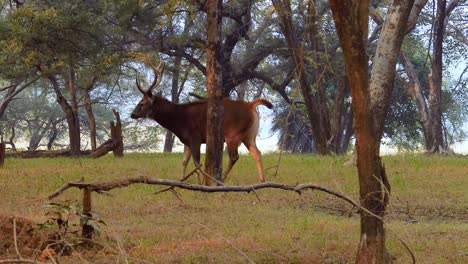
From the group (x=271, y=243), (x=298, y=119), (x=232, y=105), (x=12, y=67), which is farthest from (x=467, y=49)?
(x=271, y=243)

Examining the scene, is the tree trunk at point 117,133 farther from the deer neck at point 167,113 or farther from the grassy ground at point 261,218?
the deer neck at point 167,113

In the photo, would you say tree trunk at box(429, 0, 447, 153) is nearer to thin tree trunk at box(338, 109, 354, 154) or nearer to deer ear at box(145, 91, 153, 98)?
thin tree trunk at box(338, 109, 354, 154)

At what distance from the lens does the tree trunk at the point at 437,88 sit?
73.8 feet

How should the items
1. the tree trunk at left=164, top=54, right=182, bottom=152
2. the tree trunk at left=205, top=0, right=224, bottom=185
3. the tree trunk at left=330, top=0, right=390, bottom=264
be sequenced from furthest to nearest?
the tree trunk at left=164, top=54, right=182, bottom=152, the tree trunk at left=205, top=0, right=224, bottom=185, the tree trunk at left=330, top=0, right=390, bottom=264

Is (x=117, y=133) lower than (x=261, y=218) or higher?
higher

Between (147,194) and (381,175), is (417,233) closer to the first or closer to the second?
(381,175)

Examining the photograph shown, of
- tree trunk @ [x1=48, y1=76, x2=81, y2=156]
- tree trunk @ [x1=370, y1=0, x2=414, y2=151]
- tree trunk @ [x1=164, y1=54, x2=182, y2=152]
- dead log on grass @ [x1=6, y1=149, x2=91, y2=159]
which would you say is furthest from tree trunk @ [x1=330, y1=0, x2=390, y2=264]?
tree trunk @ [x1=164, y1=54, x2=182, y2=152]

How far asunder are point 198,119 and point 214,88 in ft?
6.63

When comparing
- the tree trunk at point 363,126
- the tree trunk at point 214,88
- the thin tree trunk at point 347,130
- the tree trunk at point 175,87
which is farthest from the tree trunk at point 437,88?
the tree trunk at point 363,126

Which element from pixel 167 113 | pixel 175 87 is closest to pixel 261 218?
pixel 167 113

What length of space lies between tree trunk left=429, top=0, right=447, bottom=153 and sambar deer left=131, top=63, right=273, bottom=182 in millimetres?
9800

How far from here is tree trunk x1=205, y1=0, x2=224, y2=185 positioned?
12039 mm

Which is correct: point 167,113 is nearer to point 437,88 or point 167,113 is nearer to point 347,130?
point 437,88

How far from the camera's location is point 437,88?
78.2ft
